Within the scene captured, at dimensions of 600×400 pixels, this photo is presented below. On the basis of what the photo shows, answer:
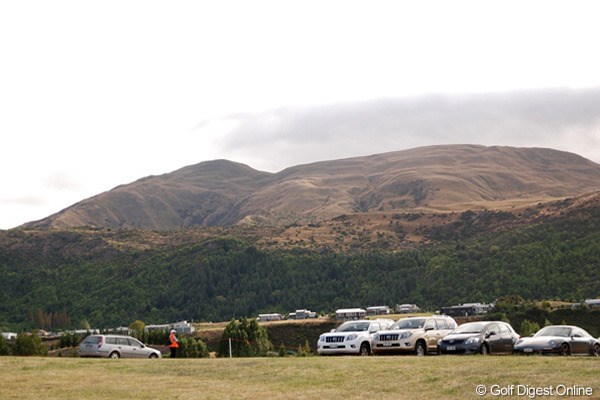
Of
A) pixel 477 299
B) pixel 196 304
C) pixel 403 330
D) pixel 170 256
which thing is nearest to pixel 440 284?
pixel 477 299

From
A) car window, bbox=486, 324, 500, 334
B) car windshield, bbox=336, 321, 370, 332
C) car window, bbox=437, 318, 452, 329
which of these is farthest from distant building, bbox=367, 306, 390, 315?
car window, bbox=486, 324, 500, 334

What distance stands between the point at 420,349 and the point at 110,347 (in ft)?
52.5

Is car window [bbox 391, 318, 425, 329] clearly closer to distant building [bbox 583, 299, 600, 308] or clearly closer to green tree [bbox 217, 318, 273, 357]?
green tree [bbox 217, 318, 273, 357]

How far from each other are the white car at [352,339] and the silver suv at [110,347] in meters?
10.8

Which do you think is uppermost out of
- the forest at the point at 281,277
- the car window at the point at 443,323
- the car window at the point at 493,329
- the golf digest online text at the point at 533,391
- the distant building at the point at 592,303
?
the forest at the point at 281,277

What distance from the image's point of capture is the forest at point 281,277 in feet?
404

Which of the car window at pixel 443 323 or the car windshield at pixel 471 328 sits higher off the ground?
the car window at pixel 443 323

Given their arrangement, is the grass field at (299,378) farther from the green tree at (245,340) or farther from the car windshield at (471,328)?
the green tree at (245,340)

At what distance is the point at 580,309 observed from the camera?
99.1m

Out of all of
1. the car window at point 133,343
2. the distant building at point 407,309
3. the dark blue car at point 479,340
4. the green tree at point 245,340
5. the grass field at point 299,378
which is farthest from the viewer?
the distant building at point 407,309

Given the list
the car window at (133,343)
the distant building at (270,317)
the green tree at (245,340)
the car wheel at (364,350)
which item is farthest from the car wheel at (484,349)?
the distant building at (270,317)

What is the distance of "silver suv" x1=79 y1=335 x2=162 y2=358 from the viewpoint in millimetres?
42469

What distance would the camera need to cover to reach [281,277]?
148875 mm

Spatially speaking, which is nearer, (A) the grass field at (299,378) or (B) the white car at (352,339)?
(A) the grass field at (299,378)
